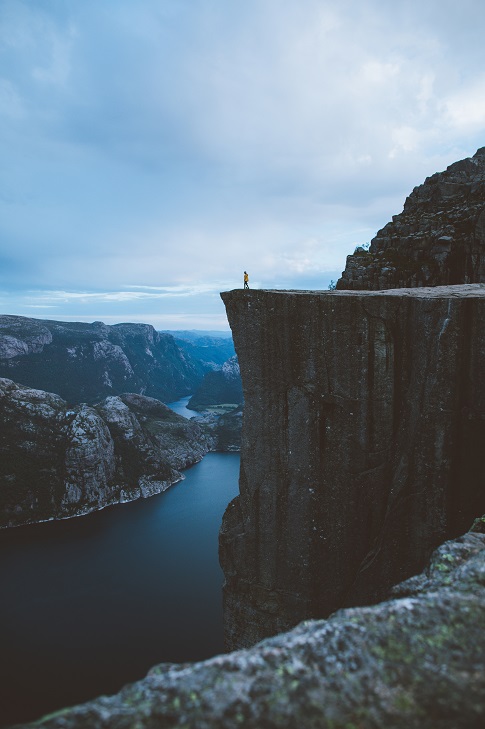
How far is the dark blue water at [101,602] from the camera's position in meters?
37.0

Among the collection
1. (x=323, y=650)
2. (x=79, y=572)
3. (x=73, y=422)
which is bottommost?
(x=79, y=572)

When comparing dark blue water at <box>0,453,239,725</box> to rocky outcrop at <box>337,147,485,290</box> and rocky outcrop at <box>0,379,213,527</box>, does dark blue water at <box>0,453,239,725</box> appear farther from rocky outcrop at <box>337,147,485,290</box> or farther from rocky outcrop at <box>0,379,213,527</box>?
rocky outcrop at <box>337,147,485,290</box>

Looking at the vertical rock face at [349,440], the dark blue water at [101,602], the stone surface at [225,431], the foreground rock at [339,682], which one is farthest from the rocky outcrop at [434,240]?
the stone surface at [225,431]

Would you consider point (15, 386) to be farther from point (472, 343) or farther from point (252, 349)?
point (472, 343)

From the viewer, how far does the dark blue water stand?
3703cm

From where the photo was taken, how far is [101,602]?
49.6 metres

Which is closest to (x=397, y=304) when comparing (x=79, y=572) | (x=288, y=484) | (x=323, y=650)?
(x=288, y=484)

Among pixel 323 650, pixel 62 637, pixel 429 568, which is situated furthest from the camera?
pixel 62 637

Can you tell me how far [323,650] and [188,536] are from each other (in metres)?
Result: 71.1

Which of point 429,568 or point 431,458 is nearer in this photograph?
point 429,568

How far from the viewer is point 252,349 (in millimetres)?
15812

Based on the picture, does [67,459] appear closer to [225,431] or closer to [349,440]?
[225,431]

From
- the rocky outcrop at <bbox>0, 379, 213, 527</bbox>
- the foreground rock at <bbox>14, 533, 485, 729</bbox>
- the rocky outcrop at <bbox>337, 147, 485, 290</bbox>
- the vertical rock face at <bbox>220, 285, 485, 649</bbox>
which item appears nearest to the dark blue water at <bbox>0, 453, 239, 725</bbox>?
the rocky outcrop at <bbox>0, 379, 213, 527</bbox>

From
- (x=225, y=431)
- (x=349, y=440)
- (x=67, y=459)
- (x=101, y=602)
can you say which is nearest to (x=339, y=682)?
(x=349, y=440)
